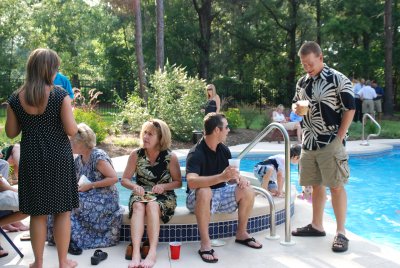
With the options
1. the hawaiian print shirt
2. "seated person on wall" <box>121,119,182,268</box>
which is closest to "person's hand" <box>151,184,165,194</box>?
"seated person on wall" <box>121,119,182,268</box>

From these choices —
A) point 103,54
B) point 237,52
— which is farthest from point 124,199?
point 103,54

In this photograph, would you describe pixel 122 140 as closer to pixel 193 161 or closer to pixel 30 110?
pixel 193 161

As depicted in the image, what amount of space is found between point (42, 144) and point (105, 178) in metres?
0.91

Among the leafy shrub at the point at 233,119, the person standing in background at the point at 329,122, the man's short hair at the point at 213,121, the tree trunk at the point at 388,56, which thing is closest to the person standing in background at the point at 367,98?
the tree trunk at the point at 388,56

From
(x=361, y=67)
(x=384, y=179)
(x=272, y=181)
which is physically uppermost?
(x=361, y=67)

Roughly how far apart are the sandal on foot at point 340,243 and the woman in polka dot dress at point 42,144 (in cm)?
208

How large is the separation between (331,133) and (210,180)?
1.08m

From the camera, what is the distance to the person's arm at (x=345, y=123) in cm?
382

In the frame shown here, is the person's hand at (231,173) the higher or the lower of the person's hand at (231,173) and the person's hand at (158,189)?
the higher

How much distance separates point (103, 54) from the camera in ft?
93.9

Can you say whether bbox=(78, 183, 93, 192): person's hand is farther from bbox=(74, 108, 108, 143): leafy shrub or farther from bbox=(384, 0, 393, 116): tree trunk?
bbox=(384, 0, 393, 116): tree trunk

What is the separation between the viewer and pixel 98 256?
354 centimetres

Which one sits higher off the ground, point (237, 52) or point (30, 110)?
point (237, 52)

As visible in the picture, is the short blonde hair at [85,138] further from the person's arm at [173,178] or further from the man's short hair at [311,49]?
the man's short hair at [311,49]
